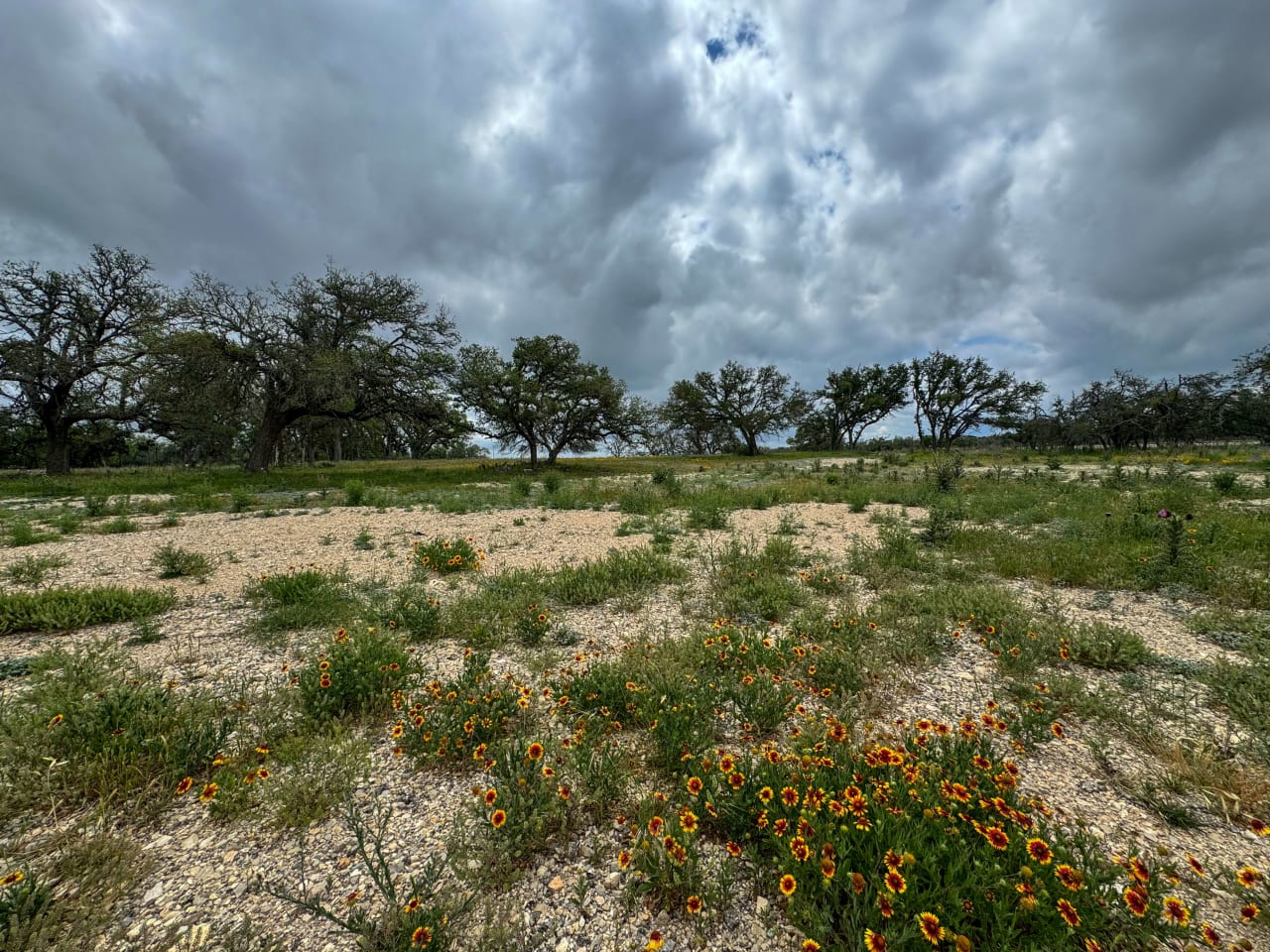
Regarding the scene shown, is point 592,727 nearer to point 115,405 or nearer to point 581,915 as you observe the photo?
point 581,915

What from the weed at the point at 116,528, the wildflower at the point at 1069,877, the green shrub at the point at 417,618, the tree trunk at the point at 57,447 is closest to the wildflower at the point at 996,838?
the wildflower at the point at 1069,877

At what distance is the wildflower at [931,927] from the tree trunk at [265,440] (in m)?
29.2

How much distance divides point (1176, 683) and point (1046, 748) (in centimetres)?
182

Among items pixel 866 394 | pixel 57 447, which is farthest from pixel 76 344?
pixel 866 394

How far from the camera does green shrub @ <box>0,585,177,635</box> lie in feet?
15.3

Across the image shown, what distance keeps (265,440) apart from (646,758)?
2834cm

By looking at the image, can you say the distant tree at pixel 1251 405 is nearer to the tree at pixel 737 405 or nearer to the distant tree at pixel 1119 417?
the distant tree at pixel 1119 417

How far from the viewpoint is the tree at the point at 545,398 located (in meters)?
29.2

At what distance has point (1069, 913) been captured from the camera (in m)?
1.70

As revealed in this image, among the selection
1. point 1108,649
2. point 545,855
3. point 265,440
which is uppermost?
point 265,440

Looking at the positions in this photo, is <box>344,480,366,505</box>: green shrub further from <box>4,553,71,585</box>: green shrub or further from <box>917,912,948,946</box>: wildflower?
<box>917,912,948,946</box>: wildflower

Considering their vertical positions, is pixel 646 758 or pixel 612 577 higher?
pixel 612 577

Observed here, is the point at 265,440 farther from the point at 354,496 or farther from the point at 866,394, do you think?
the point at 866,394

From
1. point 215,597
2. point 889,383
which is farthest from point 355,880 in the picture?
point 889,383
